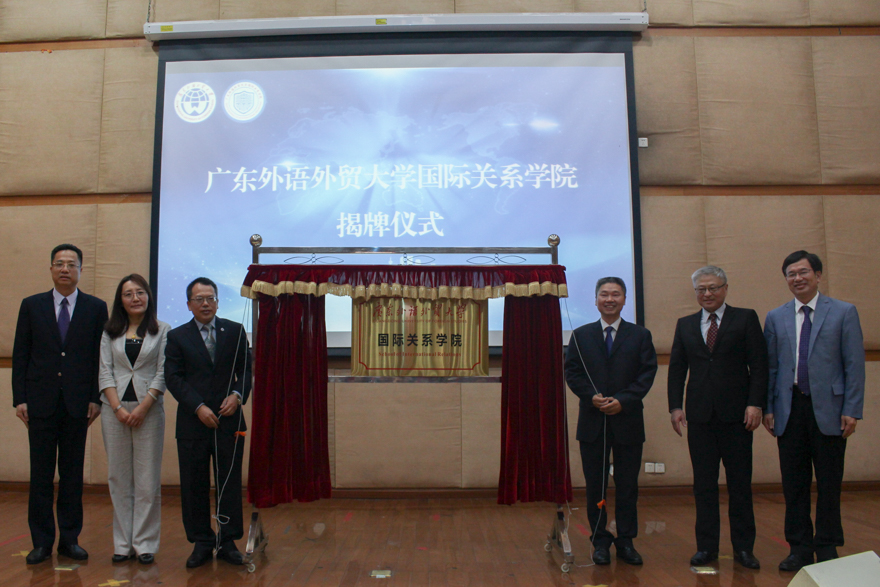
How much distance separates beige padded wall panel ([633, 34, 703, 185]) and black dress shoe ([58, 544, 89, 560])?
4.26 meters

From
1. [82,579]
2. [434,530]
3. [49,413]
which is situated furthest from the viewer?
[434,530]

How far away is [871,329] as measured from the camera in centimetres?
420

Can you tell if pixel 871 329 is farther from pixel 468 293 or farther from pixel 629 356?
pixel 468 293

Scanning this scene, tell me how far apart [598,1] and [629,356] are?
10.2 ft

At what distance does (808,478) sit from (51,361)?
3.74 meters

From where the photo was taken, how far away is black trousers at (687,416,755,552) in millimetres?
2607

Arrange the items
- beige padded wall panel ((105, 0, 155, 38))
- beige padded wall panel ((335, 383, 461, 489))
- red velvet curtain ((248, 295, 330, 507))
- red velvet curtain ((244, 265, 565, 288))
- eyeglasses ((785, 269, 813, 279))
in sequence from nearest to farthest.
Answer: eyeglasses ((785, 269, 813, 279))
red velvet curtain ((248, 295, 330, 507))
red velvet curtain ((244, 265, 565, 288))
beige padded wall panel ((335, 383, 461, 489))
beige padded wall panel ((105, 0, 155, 38))

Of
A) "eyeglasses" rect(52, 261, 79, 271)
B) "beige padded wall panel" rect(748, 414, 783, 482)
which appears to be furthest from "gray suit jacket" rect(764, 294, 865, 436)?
"eyeglasses" rect(52, 261, 79, 271)

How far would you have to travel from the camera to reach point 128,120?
172 inches

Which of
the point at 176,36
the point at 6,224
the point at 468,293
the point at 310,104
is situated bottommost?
the point at 468,293

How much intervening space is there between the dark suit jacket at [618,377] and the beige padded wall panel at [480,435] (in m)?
1.39

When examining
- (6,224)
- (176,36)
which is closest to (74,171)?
(6,224)

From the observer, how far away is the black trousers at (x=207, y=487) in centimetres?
267

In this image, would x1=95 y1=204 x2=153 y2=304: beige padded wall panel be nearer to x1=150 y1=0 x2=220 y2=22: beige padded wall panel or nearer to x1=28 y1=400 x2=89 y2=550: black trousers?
x1=150 y1=0 x2=220 y2=22: beige padded wall panel
